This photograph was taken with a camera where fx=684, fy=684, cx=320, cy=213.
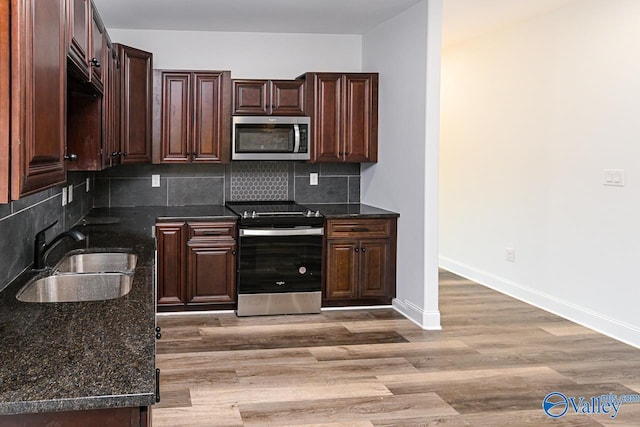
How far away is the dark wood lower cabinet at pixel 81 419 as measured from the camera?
141cm

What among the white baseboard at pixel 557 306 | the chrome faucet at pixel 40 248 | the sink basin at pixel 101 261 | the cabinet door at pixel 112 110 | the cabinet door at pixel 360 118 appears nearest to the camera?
the chrome faucet at pixel 40 248

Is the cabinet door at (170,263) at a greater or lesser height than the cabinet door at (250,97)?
lesser

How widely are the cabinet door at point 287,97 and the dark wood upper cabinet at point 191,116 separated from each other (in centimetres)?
39

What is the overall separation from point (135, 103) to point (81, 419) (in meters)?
4.07

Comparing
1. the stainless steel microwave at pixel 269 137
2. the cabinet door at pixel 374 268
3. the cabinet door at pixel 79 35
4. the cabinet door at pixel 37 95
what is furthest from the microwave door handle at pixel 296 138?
the cabinet door at pixel 37 95

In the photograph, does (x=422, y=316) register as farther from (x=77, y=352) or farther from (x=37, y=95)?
(x=37, y=95)

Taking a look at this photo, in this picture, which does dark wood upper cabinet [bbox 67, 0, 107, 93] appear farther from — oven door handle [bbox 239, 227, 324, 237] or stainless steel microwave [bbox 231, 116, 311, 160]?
stainless steel microwave [bbox 231, 116, 311, 160]

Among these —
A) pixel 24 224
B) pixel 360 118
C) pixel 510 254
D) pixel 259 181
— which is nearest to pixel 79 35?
pixel 24 224

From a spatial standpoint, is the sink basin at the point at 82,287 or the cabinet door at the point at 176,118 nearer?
the sink basin at the point at 82,287

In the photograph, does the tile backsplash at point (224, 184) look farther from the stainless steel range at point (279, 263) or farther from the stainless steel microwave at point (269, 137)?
the stainless steel range at point (279, 263)

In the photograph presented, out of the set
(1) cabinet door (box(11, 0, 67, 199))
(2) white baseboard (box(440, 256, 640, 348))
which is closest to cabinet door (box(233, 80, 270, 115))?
(2) white baseboard (box(440, 256, 640, 348))

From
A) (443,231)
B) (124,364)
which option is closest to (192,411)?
(124,364)

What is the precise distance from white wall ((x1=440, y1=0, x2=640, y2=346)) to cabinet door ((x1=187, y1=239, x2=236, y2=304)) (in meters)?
2.54

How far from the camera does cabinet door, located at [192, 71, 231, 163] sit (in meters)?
5.64
